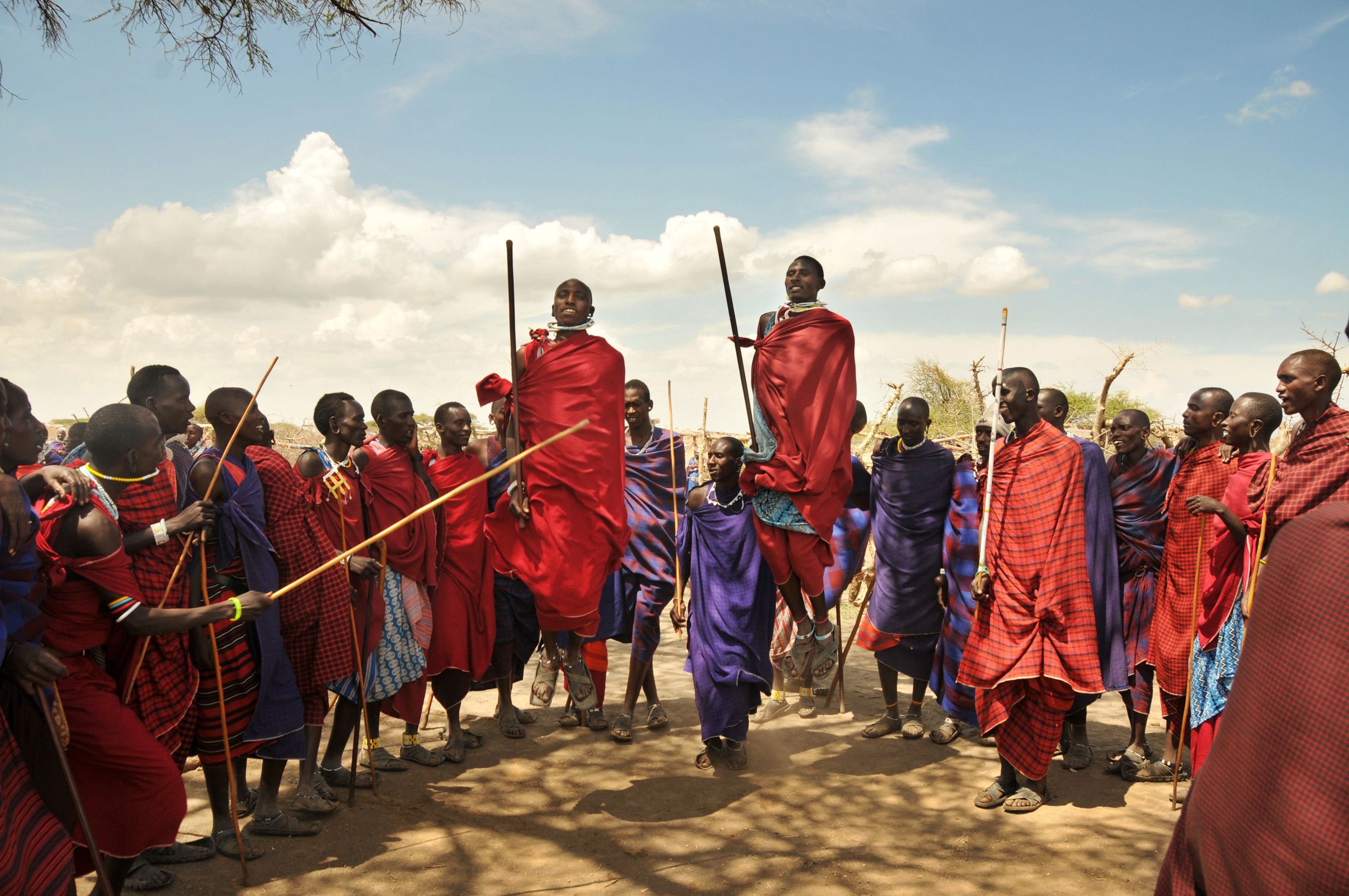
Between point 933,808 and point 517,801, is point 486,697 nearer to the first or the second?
point 517,801

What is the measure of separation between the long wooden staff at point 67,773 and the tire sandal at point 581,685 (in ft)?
9.43

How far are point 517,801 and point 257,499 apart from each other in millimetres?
2301

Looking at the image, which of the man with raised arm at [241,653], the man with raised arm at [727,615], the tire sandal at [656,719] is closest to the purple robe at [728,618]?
the man with raised arm at [727,615]

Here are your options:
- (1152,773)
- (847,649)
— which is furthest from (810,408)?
(1152,773)

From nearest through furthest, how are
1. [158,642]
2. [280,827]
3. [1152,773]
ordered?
[158,642] → [280,827] → [1152,773]

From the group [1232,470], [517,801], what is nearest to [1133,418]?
[1232,470]

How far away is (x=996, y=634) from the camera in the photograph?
523 cm

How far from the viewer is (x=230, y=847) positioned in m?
4.36

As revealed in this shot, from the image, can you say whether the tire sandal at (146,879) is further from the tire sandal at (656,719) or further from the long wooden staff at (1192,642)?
the long wooden staff at (1192,642)

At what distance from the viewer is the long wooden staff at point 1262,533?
4.51 metres

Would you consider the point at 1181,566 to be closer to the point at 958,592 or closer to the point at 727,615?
the point at 958,592

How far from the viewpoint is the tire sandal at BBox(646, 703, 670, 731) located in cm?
668

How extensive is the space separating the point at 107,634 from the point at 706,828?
3104 millimetres

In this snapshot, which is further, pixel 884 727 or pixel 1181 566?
pixel 884 727
